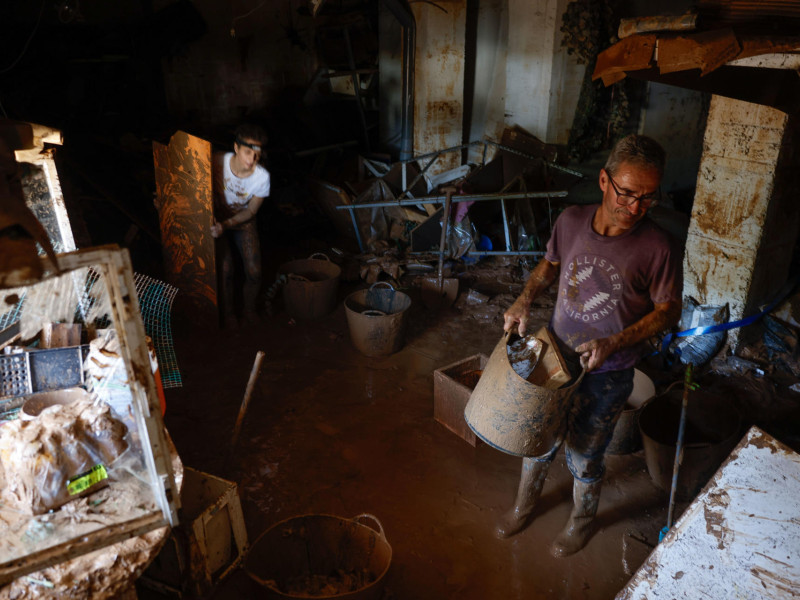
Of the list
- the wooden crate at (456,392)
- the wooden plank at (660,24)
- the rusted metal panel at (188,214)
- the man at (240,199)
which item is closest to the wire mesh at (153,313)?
the rusted metal panel at (188,214)

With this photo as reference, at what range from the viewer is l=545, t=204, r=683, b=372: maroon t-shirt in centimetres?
290

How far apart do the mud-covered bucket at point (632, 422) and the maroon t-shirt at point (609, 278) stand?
3.74 ft

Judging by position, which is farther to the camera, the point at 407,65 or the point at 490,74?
the point at 490,74

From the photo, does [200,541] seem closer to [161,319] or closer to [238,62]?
[161,319]

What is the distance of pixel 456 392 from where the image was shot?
4.43 meters

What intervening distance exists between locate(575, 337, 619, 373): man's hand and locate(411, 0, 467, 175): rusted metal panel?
23.0 feet

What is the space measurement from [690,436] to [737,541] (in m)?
2.49

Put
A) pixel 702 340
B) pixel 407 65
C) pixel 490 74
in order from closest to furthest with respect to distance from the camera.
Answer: pixel 702 340 < pixel 407 65 < pixel 490 74

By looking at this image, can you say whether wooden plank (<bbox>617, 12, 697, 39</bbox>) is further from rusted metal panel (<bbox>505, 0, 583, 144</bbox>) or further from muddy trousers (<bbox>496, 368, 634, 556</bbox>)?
rusted metal panel (<bbox>505, 0, 583, 144</bbox>)

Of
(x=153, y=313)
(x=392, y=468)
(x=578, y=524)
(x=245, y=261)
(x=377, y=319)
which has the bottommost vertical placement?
(x=392, y=468)

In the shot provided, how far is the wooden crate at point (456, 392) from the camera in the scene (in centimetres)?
443

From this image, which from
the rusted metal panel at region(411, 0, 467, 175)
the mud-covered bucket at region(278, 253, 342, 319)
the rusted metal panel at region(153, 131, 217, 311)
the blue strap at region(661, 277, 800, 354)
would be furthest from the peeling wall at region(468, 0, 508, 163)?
the rusted metal panel at region(153, 131, 217, 311)

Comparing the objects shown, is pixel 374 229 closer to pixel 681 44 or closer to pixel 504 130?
pixel 504 130

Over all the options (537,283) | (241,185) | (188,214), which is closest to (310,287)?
(241,185)
